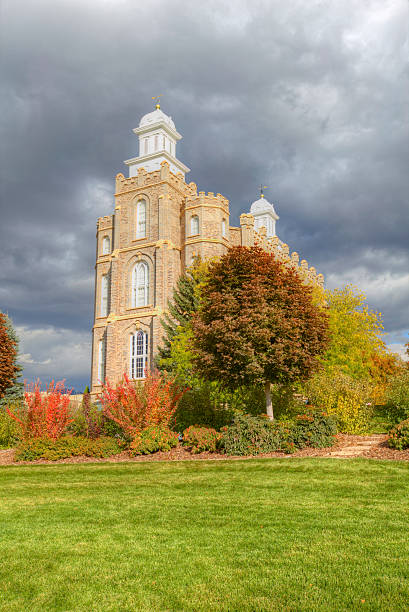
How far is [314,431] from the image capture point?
12.9 m

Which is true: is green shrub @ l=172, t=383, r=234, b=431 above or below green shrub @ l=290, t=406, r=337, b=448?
above

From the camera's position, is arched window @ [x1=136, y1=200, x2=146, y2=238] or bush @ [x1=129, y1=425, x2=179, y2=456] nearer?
bush @ [x1=129, y1=425, x2=179, y2=456]

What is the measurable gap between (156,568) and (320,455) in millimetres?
8071

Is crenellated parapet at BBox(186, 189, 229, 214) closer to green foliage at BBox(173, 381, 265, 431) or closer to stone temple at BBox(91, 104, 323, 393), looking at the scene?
stone temple at BBox(91, 104, 323, 393)

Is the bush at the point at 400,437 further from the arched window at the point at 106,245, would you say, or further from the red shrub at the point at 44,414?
the arched window at the point at 106,245

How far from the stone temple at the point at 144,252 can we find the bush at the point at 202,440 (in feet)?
58.1

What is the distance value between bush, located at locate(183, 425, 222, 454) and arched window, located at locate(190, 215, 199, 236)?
72.0ft

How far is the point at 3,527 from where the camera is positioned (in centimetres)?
623

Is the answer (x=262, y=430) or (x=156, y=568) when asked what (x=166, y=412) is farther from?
(x=156, y=568)

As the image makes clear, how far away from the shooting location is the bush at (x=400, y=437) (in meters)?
11.4

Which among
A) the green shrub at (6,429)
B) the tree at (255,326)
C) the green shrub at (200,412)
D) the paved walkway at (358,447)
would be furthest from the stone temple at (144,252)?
the paved walkway at (358,447)

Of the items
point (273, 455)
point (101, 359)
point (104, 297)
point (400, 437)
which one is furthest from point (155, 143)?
point (400, 437)

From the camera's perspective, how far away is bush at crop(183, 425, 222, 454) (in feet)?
42.6

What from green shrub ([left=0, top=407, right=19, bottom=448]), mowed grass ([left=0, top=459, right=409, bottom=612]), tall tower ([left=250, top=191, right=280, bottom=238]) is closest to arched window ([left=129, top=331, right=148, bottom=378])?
green shrub ([left=0, top=407, right=19, bottom=448])
